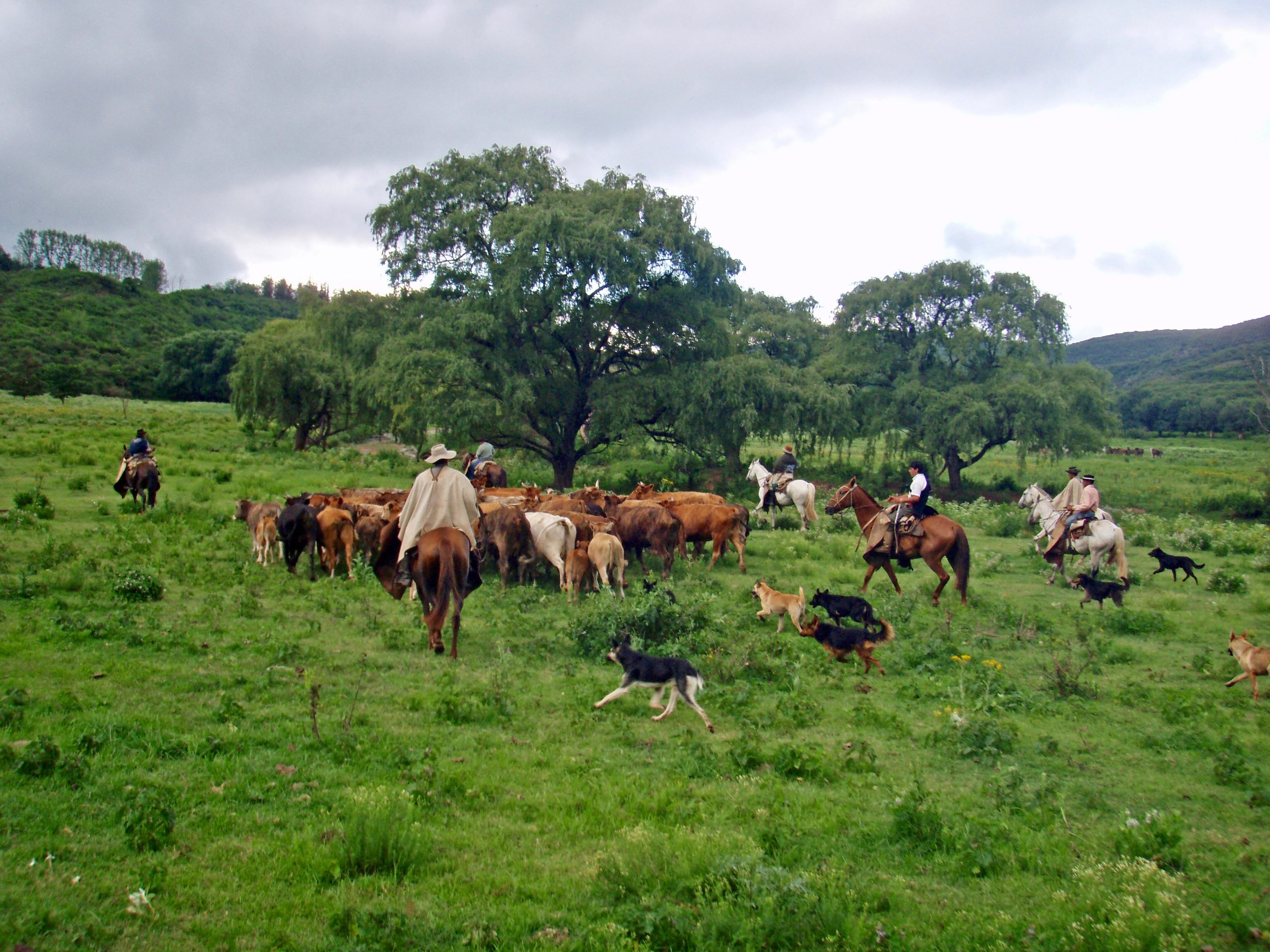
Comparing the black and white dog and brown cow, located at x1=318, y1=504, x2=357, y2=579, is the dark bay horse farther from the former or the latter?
the black and white dog

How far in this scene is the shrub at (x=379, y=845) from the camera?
459cm

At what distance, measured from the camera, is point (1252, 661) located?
8383 mm

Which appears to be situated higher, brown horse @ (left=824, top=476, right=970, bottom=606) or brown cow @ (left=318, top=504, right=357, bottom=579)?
brown cow @ (left=318, top=504, right=357, bottom=579)

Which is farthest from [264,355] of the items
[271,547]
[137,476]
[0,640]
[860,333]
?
[0,640]

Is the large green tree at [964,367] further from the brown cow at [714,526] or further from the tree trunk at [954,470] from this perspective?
the brown cow at [714,526]

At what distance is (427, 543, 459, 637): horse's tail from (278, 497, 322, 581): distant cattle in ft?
14.6

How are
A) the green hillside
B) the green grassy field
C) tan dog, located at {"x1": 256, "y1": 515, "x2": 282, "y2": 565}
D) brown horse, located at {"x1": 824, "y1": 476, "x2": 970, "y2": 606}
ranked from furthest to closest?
1. the green hillside
2. tan dog, located at {"x1": 256, "y1": 515, "x2": 282, "y2": 565}
3. brown horse, located at {"x1": 824, "y1": 476, "x2": 970, "y2": 606}
4. the green grassy field

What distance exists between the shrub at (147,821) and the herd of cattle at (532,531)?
231 inches

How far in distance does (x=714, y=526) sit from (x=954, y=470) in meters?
22.5

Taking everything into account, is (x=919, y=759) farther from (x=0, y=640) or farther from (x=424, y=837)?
(x=0, y=640)

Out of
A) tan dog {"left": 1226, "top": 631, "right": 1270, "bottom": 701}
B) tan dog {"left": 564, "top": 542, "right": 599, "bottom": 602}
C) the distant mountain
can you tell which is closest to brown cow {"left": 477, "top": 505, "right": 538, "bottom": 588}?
tan dog {"left": 564, "top": 542, "right": 599, "bottom": 602}

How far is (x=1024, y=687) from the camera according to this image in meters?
8.66

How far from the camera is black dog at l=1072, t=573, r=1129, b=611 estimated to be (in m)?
12.6

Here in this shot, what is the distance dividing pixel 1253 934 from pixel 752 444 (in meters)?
46.1
